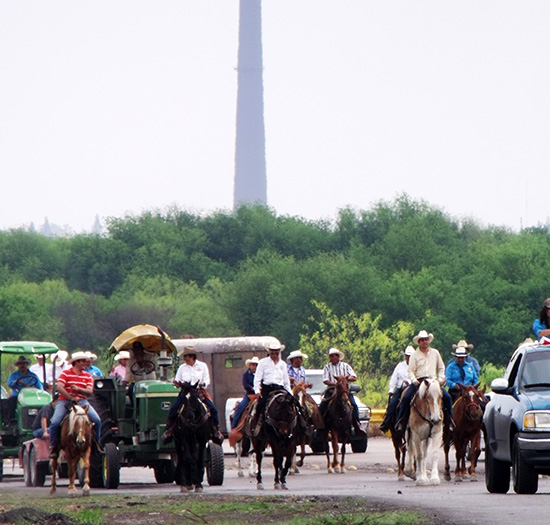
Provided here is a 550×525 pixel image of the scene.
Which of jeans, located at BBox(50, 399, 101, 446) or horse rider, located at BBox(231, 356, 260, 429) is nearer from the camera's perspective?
jeans, located at BBox(50, 399, 101, 446)

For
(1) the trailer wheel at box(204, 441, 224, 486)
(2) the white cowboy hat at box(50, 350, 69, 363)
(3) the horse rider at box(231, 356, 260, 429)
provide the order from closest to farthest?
(1) the trailer wheel at box(204, 441, 224, 486), (3) the horse rider at box(231, 356, 260, 429), (2) the white cowboy hat at box(50, 350, 69, 363)

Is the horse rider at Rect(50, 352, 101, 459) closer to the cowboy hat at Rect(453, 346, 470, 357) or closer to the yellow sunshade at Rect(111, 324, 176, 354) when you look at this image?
the yellow sunshade at Rect(111, 324, 176, 354)

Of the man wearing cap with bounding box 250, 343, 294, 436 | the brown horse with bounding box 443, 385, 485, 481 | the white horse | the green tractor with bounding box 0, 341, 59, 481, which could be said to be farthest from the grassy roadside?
the green tractor with bounding box 0, 341, 59, 481

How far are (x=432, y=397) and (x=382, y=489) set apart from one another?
7.71ft

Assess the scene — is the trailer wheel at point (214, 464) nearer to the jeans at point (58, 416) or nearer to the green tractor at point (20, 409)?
the jeans at point (58, 416)

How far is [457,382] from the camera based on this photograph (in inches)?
1121

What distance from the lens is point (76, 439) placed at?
77.2 ft

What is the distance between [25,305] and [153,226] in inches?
769

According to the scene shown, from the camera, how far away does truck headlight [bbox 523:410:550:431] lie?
19578 millimetres

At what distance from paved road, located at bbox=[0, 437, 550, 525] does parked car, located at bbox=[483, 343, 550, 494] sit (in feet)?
0.97

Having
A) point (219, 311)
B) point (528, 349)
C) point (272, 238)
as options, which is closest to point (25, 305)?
point (219, 311)

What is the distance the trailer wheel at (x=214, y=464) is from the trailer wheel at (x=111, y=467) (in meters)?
1.31

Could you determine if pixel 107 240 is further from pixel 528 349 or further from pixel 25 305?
pixel 528 349

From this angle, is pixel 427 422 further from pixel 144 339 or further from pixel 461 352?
pixel 144 339
